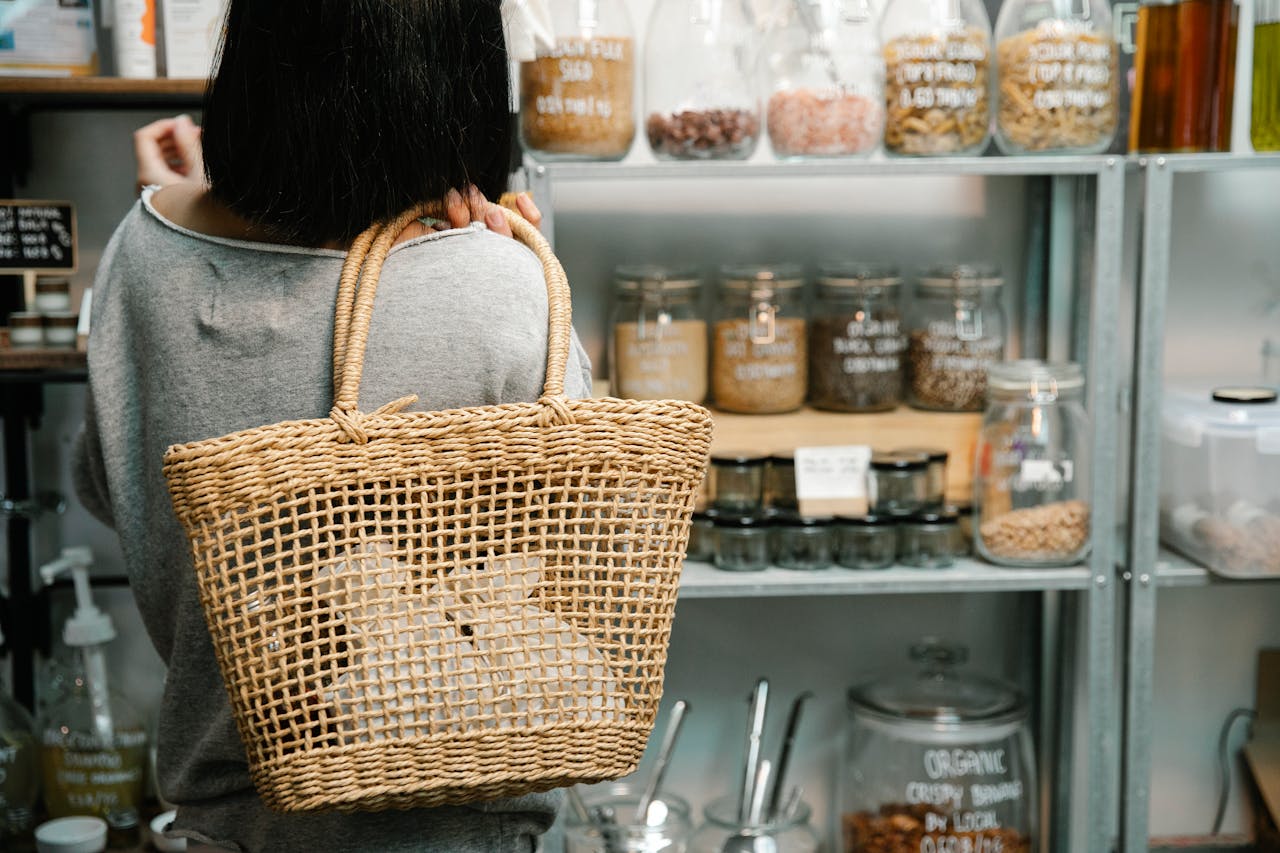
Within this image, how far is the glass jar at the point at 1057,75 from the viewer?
4.78 feet

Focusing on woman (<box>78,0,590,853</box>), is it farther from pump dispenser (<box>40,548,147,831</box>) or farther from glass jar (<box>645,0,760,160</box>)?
pump dispenser (<box>40,548,147,831</box>)

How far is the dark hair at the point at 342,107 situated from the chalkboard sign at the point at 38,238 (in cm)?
85

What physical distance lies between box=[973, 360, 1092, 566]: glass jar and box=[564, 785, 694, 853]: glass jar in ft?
1.76

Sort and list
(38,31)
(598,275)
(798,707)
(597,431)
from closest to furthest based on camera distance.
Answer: (597,431) < (38,31) < (798,707) < (598,275)

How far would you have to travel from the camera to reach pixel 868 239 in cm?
183

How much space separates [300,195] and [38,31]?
0.88 m

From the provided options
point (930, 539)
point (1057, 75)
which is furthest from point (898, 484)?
point (1057, 75)

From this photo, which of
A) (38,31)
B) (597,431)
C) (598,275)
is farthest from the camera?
(598,275)

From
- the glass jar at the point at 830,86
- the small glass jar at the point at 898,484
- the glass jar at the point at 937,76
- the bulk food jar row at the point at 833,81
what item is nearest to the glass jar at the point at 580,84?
the bulk food jar row at the point at 833,81

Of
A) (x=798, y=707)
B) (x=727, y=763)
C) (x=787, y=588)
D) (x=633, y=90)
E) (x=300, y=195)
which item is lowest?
(x=727, y=763)

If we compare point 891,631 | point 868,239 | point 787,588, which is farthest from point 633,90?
point 891,631

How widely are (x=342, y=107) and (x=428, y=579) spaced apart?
31cm

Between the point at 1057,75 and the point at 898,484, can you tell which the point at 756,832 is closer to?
the point at 898,484

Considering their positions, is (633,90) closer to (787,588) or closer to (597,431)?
(787,588)
